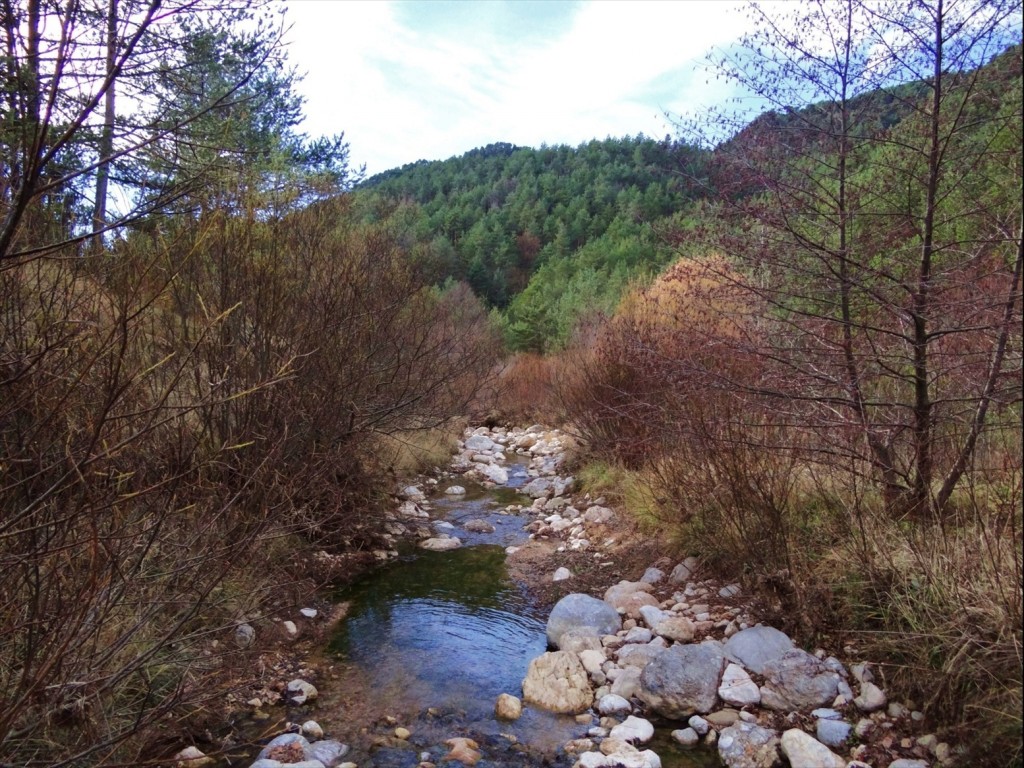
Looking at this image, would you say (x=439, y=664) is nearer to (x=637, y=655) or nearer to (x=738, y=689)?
(x=637, y=655)

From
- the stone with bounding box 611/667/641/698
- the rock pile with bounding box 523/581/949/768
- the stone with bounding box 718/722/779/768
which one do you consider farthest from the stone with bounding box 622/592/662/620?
the stone with bounding box 718/722/779/768

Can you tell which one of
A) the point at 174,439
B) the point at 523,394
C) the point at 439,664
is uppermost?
the point at 174,439

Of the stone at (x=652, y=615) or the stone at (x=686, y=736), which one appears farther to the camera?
the stone at (x=652, y=615)

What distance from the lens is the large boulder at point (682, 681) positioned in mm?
4270

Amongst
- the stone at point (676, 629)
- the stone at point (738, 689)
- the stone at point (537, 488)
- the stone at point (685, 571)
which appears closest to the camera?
the stone at point (738, 689)

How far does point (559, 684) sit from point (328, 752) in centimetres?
149

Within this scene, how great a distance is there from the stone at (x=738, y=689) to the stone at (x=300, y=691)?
Answer: 2572 mm

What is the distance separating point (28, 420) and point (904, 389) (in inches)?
199

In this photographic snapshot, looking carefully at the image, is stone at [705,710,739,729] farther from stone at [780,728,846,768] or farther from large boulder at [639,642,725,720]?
stone at [780,728,846,768]

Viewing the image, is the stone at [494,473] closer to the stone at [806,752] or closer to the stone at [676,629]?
the stone at [676,629]

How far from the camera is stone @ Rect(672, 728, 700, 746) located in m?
4.02

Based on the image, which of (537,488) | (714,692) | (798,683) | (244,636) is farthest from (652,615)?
(537,488)

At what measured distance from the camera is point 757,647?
4.57 metres

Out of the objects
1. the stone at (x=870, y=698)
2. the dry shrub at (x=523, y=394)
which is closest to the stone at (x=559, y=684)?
the stone at (x=870, y=698)
